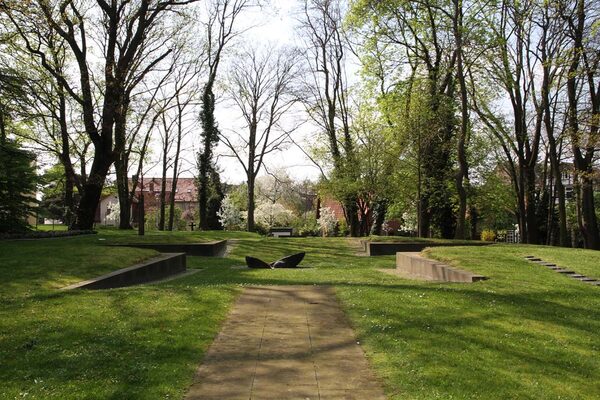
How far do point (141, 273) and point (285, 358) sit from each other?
872 centimetres

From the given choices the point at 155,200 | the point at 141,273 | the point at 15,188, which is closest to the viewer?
the point at 141,273

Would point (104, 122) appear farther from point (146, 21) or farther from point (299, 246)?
point (299, 246)

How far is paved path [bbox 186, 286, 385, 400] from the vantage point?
5367mm

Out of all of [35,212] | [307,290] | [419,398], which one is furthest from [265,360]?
[35,212]

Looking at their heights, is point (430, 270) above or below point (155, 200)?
below

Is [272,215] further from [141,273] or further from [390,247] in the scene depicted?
[141,273]

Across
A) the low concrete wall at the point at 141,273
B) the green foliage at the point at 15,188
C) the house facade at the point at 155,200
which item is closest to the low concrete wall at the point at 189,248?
the low concrete wall at the point at 141,273

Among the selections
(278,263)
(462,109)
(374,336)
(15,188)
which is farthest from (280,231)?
(374,336)

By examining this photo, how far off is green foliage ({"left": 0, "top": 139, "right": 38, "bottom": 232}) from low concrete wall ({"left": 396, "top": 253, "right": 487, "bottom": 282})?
46.3ft

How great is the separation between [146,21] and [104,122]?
4904 mm

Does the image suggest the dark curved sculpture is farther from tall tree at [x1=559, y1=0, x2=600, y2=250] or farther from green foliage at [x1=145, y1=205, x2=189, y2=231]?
green foliage at [x1=145, y1=205, x2=189, y2=231]

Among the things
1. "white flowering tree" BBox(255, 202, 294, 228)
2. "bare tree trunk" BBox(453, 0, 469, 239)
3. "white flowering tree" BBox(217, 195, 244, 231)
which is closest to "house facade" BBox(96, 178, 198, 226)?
"white flowering tree" BBox(255, 202, 294, 228)

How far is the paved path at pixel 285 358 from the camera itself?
537 centimetres

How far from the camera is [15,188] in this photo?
68.0ft
